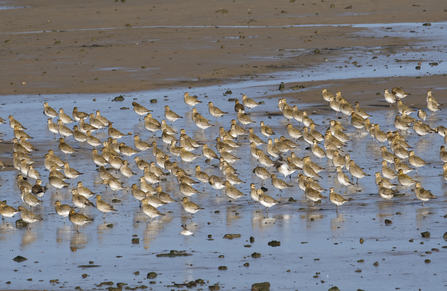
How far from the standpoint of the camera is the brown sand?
3238 centimetres

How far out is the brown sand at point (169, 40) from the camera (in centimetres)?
3238

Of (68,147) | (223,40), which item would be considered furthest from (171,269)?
(223,40)

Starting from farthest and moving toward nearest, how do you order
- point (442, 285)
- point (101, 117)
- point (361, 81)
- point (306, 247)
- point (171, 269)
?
point (361, 81)
point (101, 117)
point (306, 247)
point (171, 269)
point (442, 285)

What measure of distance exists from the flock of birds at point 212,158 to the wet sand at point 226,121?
0.30 m

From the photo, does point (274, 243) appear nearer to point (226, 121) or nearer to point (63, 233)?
point (63, 233)

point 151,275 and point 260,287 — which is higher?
point 151,275

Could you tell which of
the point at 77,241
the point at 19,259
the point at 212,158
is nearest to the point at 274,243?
the point at 77,241

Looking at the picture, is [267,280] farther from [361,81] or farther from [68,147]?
[361,81]

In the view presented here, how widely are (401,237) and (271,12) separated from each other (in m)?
39.3

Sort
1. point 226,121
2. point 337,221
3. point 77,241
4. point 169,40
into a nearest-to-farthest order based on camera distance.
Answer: point 77,241, point 337,221, point 226,121, point 169,40

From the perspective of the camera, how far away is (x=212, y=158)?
2175 cm

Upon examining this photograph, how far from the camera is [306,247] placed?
44.1 feet

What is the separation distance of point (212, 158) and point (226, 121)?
15.3ft

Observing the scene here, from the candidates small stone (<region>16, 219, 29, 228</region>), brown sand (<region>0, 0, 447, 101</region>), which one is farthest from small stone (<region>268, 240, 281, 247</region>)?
brown sand (<region>0, 0, 447, 101</region>)
